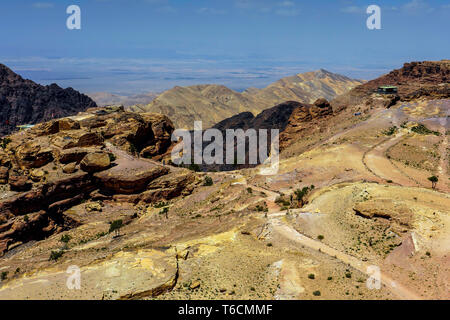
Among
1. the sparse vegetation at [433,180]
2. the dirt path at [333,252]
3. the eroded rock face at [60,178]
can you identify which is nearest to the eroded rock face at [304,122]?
the sparse vegetation at [433,180]

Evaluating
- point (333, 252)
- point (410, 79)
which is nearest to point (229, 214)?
point (333, 252)

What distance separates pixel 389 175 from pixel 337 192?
12973mm

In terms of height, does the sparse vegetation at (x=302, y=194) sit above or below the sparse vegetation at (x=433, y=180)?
below

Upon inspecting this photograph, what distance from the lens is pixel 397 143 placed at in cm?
6122

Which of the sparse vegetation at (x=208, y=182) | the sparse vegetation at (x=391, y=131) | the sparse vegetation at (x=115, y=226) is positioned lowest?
the sparse vegetation at (x=115, y=226)

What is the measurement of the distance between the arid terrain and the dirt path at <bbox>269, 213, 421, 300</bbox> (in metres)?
0.15

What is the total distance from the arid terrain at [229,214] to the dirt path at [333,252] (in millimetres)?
147

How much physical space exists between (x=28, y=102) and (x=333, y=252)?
186m

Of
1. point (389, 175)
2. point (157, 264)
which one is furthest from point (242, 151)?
point (157, 264)

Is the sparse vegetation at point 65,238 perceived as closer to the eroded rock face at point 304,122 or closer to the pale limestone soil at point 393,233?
the pale limestone soil at point 393,233

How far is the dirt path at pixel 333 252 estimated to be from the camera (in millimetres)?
23297

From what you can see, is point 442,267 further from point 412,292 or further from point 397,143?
point 397,143

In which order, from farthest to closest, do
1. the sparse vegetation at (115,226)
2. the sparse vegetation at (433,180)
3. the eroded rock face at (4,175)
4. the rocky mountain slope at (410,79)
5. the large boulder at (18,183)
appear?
1. the rocky mountain slope at (410,79)
2. the eroded rock face at (4,175)
3. the large boulder at (18,183)
4. the sparse vegetation at (433,180)
5. the sparse vegetation at (115,226)
